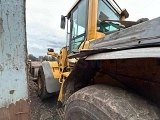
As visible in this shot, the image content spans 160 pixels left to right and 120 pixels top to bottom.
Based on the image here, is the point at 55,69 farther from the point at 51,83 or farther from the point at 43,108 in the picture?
the point at 43,108

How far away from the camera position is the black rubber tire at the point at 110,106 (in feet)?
3.74

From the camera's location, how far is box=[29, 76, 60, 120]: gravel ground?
11.5ft

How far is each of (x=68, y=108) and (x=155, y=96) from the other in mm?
775

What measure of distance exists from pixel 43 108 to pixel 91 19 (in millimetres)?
2426

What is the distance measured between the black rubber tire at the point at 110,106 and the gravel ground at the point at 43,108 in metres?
2.10

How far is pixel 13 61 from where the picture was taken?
3.65 feet

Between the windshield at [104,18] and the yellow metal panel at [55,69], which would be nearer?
the windshield at [104,18]

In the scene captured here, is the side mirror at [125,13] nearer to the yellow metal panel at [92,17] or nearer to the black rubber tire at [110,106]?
the yellow metal panel at [92,17]

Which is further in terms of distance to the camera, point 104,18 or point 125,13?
point 125,13

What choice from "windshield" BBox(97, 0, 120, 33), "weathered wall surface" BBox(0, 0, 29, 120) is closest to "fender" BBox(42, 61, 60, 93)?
"windshield" BBox(97, 0, 120, 33)

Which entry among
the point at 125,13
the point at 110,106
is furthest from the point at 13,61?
the point at 125,13

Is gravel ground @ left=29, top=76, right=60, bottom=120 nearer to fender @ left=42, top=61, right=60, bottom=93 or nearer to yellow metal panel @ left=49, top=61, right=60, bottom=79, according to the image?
fender @ left=42, top=61, right=60, bottom=93

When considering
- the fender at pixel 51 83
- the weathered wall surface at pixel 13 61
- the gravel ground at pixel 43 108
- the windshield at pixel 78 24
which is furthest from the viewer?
the fender at pixel 51 83

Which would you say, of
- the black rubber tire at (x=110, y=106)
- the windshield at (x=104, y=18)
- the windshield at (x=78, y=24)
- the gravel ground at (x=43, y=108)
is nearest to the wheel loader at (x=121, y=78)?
the black rubber tire at (x=110, y=106)
